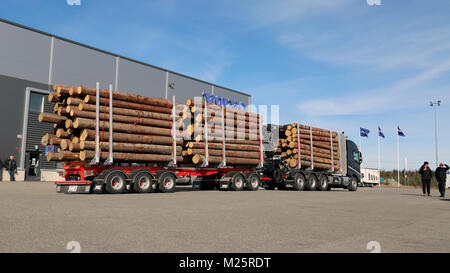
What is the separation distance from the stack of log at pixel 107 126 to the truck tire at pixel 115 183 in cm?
89

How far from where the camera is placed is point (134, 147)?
1688 centimetres

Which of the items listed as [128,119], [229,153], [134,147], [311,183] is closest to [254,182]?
[229,153]

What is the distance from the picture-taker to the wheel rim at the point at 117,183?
1555 centimetres

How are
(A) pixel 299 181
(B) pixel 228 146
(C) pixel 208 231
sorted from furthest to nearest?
(A) pixel 299 181, (B) pixel 228 146, (C) pixel 208 231

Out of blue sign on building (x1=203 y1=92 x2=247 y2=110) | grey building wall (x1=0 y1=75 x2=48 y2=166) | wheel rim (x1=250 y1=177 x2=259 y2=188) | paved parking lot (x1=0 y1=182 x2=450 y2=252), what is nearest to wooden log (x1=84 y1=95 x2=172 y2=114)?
wheel rim (x1=250 y1=177 x2=259 y2=188)

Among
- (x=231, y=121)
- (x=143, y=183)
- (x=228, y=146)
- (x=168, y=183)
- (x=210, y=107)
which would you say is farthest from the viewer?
Result: (x=231, y=121)

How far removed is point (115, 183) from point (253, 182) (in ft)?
28.2

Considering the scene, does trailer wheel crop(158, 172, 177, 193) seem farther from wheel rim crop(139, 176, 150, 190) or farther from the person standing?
the person standing

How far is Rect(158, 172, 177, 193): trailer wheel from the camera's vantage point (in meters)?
17.2

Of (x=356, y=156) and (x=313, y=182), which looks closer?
(x=313, y=182)

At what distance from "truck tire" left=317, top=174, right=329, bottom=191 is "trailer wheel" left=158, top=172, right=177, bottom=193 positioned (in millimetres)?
10947

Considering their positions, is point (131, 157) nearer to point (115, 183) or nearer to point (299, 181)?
point (115, 183)

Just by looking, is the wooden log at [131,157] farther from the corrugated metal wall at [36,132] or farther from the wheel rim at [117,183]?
the corrugated metal wall at [36,132]
